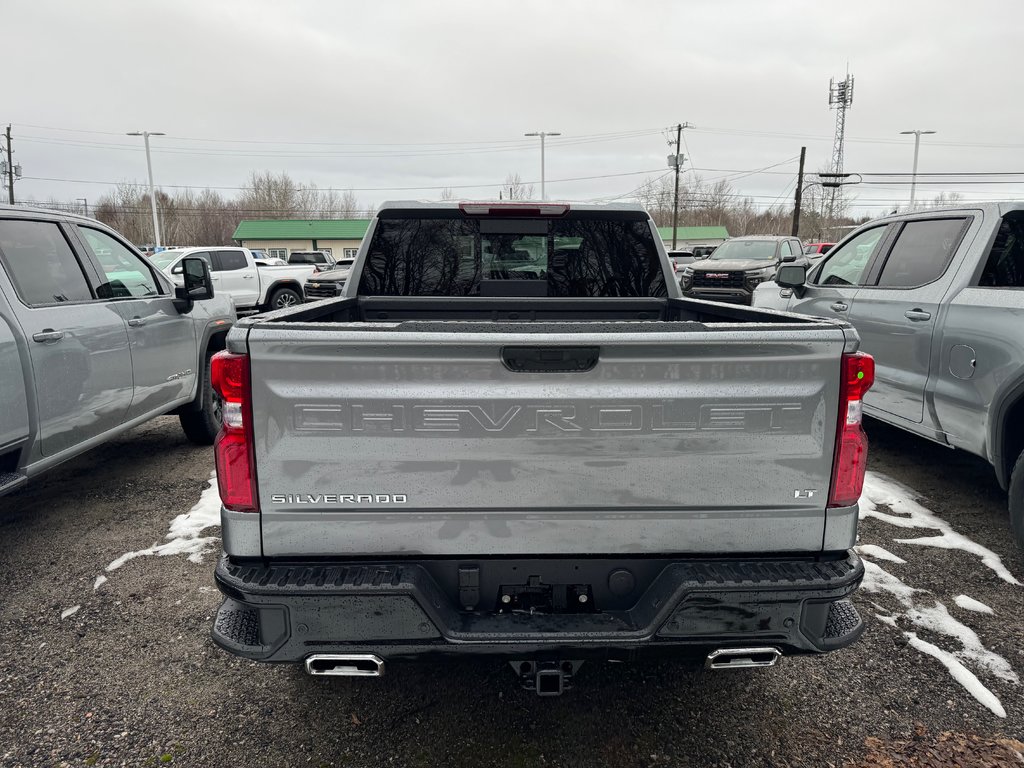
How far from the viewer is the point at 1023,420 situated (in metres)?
3.89

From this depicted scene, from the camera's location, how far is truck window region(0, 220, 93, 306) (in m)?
3.92

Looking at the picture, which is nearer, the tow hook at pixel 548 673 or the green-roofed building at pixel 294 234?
the tow hook at pixel 548 673

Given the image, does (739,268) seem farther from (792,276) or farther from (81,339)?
(81,339)

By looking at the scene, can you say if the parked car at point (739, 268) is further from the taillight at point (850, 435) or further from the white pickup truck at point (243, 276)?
the taillight at point (850, 435)

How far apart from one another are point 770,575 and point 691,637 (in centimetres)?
32

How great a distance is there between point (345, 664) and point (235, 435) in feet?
2.63

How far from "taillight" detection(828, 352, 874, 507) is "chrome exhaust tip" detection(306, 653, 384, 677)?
5.03 ft

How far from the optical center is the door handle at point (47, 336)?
12.4 ft

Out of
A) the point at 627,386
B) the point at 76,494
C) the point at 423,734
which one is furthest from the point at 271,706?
the point at 76,494

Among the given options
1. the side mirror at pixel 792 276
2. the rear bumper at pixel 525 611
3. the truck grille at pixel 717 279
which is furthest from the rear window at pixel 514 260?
the truck grille at pixel 717 279

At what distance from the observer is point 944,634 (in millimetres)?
3186

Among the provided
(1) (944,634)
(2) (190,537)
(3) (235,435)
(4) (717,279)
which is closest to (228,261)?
(4) (717,279)

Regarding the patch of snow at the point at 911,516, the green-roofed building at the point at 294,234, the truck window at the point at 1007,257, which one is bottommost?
the patch of snow at the point at 911,516

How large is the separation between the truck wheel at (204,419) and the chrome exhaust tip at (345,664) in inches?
177
